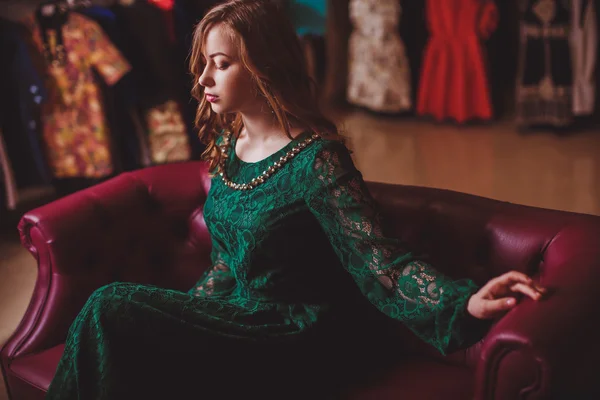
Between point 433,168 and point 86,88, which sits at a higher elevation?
point 86,88

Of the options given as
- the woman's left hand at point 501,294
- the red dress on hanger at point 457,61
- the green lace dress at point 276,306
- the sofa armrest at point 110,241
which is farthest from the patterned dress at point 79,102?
the woman's left hand at point 501,294

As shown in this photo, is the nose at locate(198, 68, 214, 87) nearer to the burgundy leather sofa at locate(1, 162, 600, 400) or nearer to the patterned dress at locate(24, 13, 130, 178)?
the burgundy leather sofa at locate(1, 162, 600, 400)

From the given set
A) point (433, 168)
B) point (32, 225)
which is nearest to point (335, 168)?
point (32, 225)

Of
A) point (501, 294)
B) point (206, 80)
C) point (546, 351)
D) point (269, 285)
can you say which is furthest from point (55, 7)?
point (546, 351)

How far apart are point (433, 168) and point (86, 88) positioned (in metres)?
1.98

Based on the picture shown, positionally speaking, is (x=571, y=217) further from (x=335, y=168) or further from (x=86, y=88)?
(x=86, y=88)

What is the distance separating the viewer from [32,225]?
178cm

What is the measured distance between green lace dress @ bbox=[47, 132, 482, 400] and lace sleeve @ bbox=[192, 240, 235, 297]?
0.01 meters

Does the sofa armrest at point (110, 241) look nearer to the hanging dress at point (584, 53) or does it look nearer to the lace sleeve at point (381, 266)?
the lace sleeve at point (381, 266)

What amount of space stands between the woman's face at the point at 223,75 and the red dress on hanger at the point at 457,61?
3.43 m

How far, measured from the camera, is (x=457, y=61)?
4699mm

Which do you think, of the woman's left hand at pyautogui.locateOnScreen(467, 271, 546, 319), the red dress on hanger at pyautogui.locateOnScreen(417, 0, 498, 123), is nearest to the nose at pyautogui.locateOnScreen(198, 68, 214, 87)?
the woman's left hand at pyautogui.locateOnScreen(467, 271, 546, 319)

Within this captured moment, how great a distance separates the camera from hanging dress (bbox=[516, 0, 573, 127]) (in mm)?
4207

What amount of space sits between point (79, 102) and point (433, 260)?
241cm
